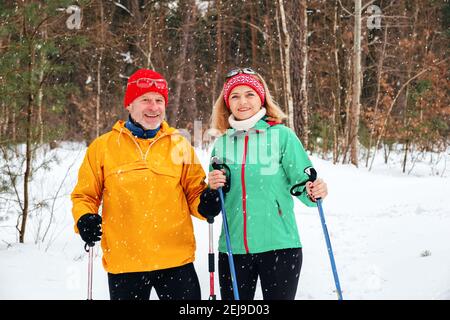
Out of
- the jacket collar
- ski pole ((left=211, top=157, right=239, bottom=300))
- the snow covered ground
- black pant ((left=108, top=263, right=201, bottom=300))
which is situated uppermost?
the jacket collar

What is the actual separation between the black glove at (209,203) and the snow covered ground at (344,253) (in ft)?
6.00

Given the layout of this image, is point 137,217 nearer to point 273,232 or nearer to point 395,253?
point 273,232

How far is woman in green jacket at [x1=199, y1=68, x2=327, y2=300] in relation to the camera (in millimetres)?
2596

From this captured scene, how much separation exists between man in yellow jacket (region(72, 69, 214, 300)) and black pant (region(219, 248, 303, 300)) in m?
0.24

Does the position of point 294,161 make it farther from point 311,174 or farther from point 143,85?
point 143,85

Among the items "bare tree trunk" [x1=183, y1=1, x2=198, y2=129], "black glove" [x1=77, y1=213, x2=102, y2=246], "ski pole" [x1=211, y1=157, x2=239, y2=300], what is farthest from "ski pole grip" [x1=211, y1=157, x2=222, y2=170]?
"bare tree trunk" [x1=183, y1=1, x2=198, y2=129]

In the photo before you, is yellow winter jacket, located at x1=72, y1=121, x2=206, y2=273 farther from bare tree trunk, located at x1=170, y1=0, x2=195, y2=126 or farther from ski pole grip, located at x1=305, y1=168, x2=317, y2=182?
bare tree trunk, located at x1=170, y1=0, x2=195, y2=126

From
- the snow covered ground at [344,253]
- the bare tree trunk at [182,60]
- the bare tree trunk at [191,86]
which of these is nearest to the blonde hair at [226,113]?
the snow covered ground at [344,253]

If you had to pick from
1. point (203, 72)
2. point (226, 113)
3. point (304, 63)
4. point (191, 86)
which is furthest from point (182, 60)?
point (226, 113)

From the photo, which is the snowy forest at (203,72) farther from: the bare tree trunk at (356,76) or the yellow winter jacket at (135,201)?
the yellow winter jacket at (135,201)

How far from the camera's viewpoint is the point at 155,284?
2.63 m

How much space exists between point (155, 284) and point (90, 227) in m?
0.51
